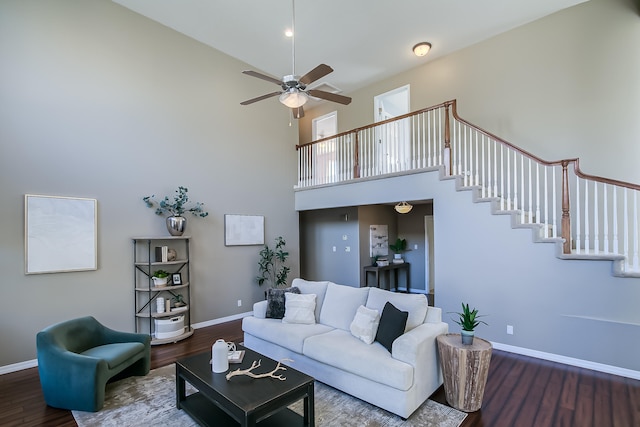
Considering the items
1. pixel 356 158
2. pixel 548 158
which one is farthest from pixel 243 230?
pixel 548 158

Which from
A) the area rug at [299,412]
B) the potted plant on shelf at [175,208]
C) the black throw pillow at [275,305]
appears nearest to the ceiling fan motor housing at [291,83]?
the black throw pillow at [275,305]

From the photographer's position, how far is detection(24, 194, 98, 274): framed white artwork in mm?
3896

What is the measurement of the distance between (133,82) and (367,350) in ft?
16.8

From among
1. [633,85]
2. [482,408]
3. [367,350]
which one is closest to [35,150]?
[367,350]

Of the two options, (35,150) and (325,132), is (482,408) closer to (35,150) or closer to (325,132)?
(35,150)

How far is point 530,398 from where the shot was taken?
117 inches

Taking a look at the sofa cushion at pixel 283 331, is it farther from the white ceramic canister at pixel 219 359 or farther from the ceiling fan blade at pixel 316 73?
the ceiling fan blade at pixel 316 73

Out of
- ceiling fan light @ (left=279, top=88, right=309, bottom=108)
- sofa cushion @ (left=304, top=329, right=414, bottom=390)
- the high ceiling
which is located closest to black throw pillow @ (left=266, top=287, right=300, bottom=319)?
sofa cushion @ (left=304, top=329, right=414, bottom=390)

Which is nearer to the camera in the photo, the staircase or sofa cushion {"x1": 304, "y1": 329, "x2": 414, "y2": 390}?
sofa cushion {"x1": 304, "y1": 329, "x2": 414, "y2": 390}

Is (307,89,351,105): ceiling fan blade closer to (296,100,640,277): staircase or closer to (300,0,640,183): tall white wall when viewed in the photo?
(296,100,640,277): staircase

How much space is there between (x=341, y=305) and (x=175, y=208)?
3194mm

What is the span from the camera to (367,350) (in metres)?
2.95

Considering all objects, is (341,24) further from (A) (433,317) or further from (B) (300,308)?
(A) (433,317)

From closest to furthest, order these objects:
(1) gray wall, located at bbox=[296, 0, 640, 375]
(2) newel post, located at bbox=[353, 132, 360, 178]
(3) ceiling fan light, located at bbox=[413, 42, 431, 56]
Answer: (1) gray wall, located at bbox=[296, 0, 640, 375] → (3) ceiling fan light, located at bbox=[413, 42, 431, 56] → (2) newel post, located at bbox=[353, 132, 360, 178]
